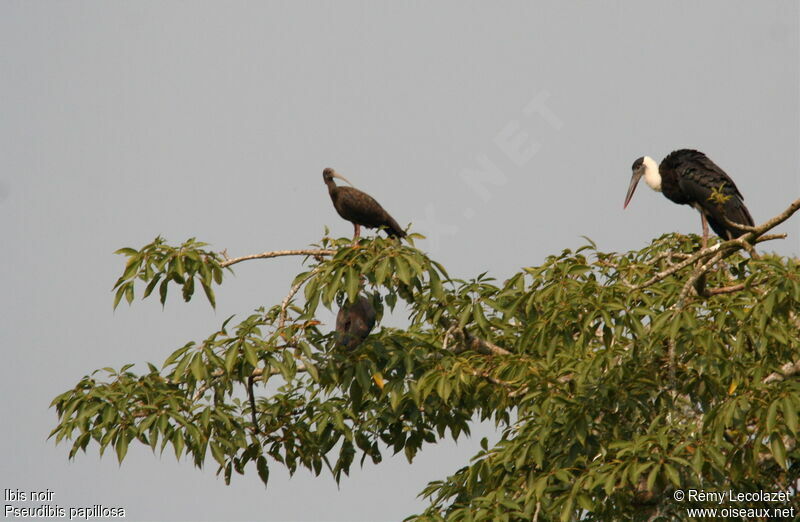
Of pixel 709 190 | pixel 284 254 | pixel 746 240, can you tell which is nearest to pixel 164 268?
pixel 284 254

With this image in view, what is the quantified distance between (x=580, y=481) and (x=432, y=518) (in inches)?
47.5

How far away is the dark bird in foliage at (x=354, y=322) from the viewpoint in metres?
6.88

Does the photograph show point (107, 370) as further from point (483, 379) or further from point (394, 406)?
point (483, 379)

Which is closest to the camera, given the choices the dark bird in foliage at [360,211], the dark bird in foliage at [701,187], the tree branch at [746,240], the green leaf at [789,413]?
the green leaf at [789,413]

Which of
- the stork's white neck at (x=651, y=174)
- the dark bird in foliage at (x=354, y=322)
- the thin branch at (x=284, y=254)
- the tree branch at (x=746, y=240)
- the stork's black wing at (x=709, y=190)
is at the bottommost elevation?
the tree branch at (x=746, y=240)

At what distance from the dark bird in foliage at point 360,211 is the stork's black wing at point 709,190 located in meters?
3.22

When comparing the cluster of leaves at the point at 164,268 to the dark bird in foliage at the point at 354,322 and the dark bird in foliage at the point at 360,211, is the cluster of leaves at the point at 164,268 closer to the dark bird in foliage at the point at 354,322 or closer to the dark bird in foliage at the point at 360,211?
the dark bird in foliage at the point at 354,322

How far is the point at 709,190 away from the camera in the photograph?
1083 centimetres

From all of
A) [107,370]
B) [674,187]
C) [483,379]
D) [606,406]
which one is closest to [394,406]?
[483,379]

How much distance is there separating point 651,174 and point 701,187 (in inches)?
47.4

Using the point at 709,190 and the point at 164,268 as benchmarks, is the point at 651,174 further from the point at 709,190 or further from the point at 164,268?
the point at 164,268

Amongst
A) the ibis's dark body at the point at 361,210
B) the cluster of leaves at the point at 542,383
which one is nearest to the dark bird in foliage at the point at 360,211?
the ibis's dark body at the point at 361,210

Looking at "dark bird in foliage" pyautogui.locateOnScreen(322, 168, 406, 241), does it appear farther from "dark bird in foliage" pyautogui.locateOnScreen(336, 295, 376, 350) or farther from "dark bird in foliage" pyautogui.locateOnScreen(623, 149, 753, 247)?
"dark bird in foliage" pyautogui.locateOnScreen(623, 149, 753, 247)

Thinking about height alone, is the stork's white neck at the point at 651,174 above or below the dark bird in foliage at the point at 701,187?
above
